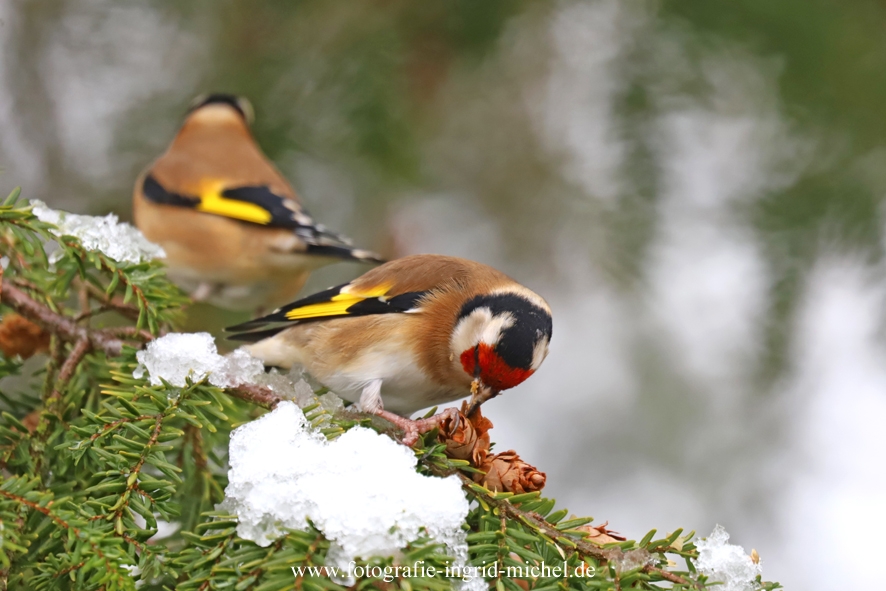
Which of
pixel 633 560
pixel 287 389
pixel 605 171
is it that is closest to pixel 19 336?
pixel 287 389

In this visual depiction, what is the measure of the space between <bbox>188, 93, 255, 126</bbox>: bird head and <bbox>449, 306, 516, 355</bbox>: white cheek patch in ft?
6.00

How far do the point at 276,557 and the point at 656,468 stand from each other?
2645 millimetres

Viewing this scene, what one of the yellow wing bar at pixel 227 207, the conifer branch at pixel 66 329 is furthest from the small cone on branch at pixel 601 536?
the yellow wing bar at pixel 227 207

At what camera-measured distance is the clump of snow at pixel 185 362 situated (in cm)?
159

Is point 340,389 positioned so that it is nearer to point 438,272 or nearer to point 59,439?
point 438,272

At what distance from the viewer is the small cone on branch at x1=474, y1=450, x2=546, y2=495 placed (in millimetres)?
1589

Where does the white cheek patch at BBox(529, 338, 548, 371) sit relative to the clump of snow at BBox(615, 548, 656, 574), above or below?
above

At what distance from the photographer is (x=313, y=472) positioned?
1344 millimetres

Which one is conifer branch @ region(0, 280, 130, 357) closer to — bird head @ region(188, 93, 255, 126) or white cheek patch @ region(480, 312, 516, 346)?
white cheek patch @ region(480, 312, 516, 346)

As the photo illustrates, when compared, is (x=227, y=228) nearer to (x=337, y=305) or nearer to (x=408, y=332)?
(x=337, y=305)

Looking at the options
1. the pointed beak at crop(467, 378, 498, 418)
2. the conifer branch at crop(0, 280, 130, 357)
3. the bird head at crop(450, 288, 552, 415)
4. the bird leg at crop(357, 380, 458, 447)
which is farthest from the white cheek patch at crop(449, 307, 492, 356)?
the conifer branch at crop(0, 280, 130, 357)

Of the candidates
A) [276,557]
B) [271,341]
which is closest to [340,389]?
[271,341]

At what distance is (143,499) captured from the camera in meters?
1.35

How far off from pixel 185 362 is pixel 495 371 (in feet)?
2.53
